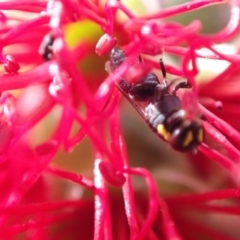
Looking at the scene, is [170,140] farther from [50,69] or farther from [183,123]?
[50,69]

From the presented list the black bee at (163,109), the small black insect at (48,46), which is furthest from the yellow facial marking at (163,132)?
the small black insect at (48,46)

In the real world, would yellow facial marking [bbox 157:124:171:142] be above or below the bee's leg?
above

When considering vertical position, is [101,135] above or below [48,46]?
below

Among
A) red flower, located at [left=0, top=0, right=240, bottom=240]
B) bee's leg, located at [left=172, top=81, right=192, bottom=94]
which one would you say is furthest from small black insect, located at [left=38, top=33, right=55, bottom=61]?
bee's leg, located at [left=172, top=81, right=192, bottom=94]

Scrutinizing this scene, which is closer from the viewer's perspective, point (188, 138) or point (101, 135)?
point (188, 138)

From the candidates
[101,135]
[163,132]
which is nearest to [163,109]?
[163,132]

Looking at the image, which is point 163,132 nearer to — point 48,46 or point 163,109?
point 163,109

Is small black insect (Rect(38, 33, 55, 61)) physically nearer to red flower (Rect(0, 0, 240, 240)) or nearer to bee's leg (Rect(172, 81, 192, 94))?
red flower (Rect(0, 0, 240, 240))
